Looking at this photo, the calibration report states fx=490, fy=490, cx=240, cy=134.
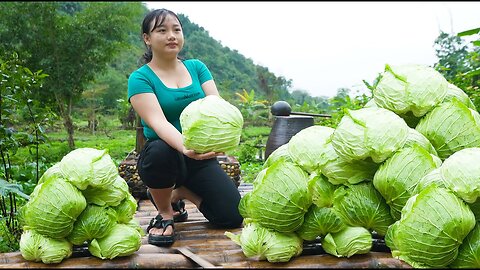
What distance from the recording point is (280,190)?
2.25 meters

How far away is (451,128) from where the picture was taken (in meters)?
2.38

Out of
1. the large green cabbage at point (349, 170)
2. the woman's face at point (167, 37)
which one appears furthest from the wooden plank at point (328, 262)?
the woman's face at point (167, 37)

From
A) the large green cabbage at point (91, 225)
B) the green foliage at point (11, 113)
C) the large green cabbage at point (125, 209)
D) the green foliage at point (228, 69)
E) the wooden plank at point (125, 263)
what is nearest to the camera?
the wooden plank at point (125, 263)

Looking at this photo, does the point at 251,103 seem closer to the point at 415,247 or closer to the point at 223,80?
the point at 223,80

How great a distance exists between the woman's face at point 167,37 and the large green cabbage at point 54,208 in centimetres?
112

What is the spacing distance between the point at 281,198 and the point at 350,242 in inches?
14.6

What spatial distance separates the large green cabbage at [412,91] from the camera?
2428 millimetres

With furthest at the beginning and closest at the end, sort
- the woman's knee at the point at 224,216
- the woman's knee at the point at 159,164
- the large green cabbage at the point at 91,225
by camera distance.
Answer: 1. the woman's knee at the point at 224,216
2. the woman's knee at the point at 159,164
3. the large green cabbage at the point at 91,225

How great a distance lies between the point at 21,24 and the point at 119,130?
3.67 meters

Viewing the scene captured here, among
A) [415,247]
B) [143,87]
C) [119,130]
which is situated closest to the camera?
[415,247]

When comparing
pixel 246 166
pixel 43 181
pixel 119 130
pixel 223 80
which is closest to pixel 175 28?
pixel 43 181

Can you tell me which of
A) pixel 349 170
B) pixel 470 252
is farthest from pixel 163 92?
pixel 470 252

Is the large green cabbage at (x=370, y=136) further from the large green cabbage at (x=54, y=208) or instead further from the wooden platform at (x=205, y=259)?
the large green cabbage at (x=54, y=208)

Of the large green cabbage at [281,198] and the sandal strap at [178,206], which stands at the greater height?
the large green cabbage at [281,198]
